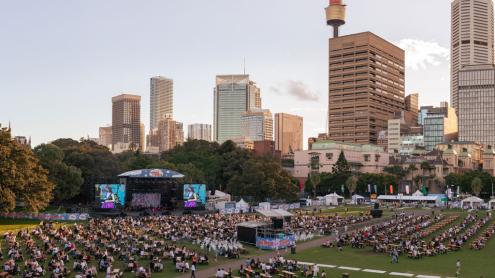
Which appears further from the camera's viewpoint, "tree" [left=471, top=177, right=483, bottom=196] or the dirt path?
"tree" [left=471, top=177, right=483, bottom=196]

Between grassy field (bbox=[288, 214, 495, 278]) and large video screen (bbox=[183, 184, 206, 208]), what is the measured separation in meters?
35.1

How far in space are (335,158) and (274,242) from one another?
368 feet

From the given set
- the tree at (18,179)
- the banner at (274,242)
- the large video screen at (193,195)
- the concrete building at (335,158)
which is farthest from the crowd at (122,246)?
the concrete building at (335,158)

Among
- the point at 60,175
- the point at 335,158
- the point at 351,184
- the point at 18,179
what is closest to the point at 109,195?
the point at 60,175

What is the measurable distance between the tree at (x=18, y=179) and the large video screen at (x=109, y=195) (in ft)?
34.9

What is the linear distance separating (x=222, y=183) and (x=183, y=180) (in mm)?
23453

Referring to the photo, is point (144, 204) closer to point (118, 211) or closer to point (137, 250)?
point (118, 211)

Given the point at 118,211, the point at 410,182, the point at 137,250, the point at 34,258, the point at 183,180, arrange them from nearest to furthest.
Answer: the point at 34,258, the point at 137,250, the point at 118,211, the point at 183,180, the point at 410,182

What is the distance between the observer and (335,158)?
6043 inches

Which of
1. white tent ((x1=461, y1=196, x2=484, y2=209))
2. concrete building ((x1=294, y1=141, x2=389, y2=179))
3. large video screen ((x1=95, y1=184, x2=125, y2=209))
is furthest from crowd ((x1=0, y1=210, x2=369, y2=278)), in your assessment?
concrete building ((x1=294, y1=141, x2=389, y2=179))

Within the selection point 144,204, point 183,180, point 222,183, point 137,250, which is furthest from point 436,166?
point 137,250

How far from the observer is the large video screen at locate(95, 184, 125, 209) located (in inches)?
2825

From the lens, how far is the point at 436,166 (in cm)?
14962

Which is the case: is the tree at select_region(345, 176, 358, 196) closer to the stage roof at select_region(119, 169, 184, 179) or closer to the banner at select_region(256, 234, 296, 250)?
the stage roof at select_region(119, 169, 184, 179)
